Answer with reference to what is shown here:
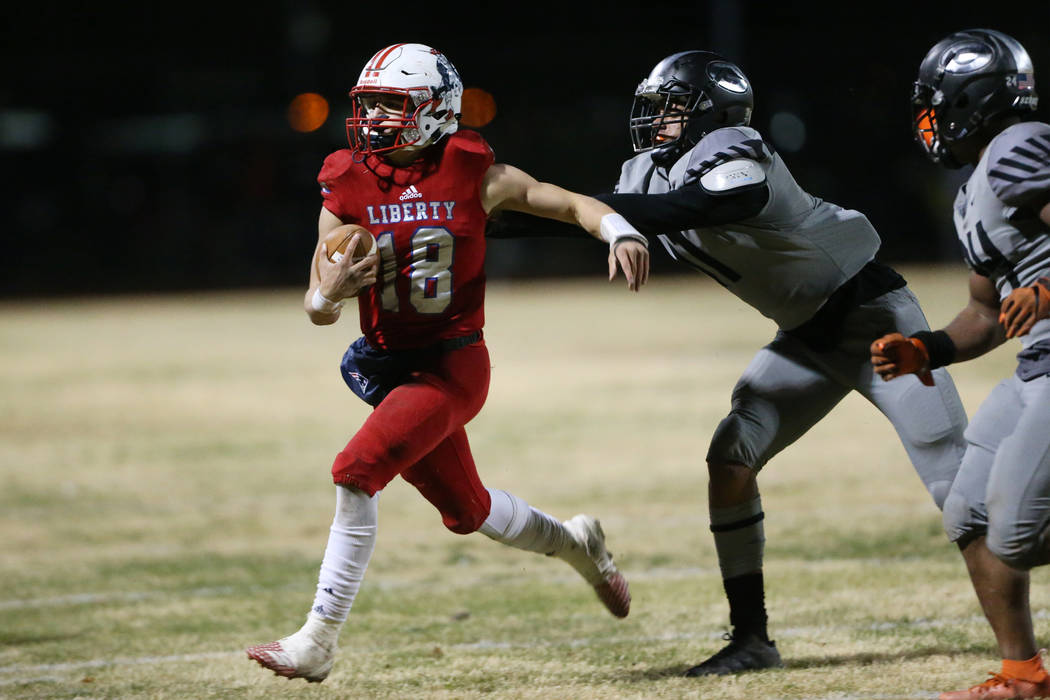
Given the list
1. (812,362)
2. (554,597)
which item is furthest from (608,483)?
(812,362)

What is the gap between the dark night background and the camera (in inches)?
1101

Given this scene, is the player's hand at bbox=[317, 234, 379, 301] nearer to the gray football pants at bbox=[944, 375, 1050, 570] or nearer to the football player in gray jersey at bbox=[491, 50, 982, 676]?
the football player in gray jersey at bbox=[491, 50, 982, 676]

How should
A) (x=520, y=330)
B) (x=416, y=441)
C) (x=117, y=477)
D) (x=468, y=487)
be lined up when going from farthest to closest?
(x=520, y=330), (x=117, y=477), (x=468, y=487), (x=416, y=441)

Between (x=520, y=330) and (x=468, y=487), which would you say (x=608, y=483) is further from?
(x=520, y=330)

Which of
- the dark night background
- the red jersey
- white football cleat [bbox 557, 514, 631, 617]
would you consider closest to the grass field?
white football cleat [bbox 557, 514, 631, 617]

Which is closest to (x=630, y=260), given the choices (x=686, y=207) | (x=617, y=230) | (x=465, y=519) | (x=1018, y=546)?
(x=617, y=230)

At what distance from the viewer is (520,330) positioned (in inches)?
656

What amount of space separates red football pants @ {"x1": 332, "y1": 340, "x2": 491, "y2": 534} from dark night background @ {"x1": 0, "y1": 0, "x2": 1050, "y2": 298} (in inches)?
864

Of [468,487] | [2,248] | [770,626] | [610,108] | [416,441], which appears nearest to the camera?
[416,441]

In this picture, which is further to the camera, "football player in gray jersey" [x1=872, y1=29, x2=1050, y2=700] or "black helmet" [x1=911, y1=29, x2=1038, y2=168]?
"black helmet" [x1=911, y1=29, x2=1038, y2=168]

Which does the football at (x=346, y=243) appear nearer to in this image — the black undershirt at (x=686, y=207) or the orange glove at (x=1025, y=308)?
the black undershirt at (x=686, y=207)

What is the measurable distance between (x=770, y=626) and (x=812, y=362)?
1.12 meters

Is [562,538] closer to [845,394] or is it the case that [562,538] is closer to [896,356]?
[845,394]

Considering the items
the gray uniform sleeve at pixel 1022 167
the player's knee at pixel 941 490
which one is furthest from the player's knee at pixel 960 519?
the gray uniform sleeve at pixel 1022 167
